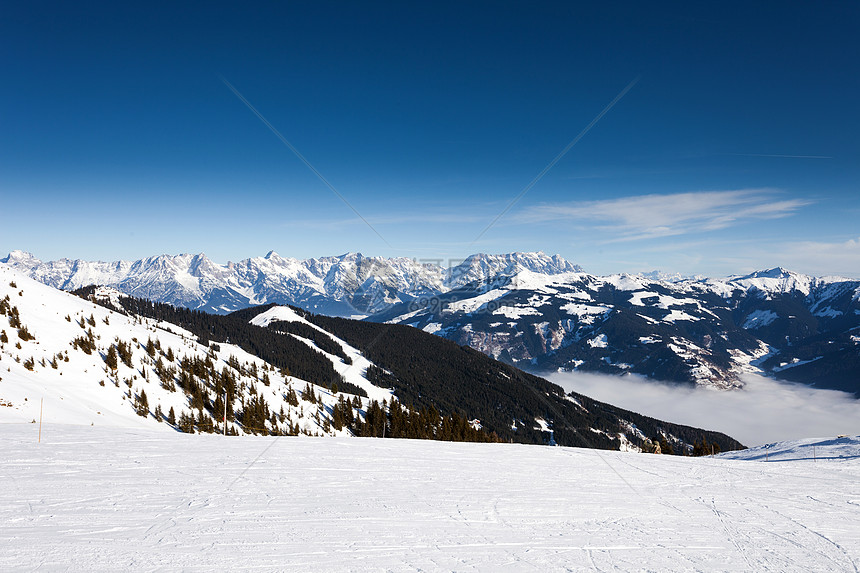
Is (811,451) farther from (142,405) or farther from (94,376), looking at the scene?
(94,376)

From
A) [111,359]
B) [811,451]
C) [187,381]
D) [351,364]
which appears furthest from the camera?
[351,364]

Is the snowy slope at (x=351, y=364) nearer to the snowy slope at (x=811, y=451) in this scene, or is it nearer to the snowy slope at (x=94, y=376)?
the snowy slope at (x=94, y=376)

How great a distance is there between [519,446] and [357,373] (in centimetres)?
12489

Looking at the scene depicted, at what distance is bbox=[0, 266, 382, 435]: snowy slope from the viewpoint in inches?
1048

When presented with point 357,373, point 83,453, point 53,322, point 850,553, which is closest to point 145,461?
point 83,453

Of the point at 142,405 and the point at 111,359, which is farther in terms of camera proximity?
the point at 111,359

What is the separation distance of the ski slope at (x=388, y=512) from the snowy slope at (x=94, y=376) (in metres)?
11.2

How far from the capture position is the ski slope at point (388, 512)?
776 cm

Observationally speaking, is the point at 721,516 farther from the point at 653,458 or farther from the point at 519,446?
the point at 519,446

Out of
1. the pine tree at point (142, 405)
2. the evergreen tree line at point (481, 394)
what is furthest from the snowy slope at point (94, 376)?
the evergreen tree line at point (481, 394)

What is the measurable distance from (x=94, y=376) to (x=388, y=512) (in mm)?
42512

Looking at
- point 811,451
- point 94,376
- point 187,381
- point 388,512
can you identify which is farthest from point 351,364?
Answer: point 388,512

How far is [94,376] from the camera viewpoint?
126 feet

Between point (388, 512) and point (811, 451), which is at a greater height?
point (811, 451)
